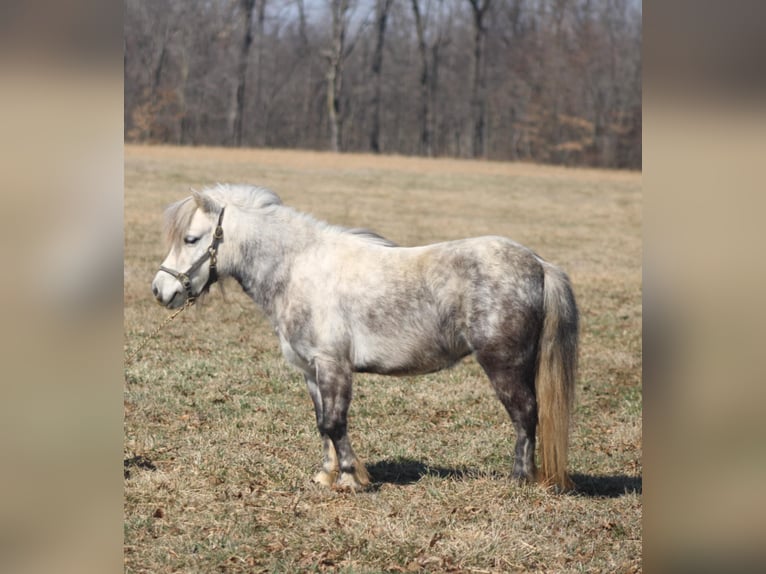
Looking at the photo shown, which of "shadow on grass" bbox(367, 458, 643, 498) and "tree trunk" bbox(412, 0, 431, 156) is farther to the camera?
"tree trunk" bbox(412, 0, 431, 156)

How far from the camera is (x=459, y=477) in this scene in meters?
5.54

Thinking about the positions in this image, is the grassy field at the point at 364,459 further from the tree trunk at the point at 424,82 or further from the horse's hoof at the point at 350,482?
the tree trunk at the point at 424,82

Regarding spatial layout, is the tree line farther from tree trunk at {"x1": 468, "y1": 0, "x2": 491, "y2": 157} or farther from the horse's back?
the horse's back

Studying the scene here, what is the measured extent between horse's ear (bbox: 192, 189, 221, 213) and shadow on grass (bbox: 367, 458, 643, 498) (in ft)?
6.39

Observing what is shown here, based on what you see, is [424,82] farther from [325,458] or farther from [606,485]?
[325,458]

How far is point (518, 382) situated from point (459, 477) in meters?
0.90

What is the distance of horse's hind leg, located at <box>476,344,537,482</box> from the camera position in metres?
4.95

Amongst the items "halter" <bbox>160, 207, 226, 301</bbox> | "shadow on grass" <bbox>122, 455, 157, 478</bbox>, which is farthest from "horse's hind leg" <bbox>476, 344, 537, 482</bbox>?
"shadow on grass" <bbox>122, 455, 157, 478</bbox>

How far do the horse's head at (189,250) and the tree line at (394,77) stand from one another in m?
35.3

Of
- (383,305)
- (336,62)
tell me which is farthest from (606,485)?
(336,62)

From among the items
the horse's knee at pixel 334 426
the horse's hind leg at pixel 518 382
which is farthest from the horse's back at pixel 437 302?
the horse's knee at pixel 334 426

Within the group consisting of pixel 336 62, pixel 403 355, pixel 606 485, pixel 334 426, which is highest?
pixel 336 62
